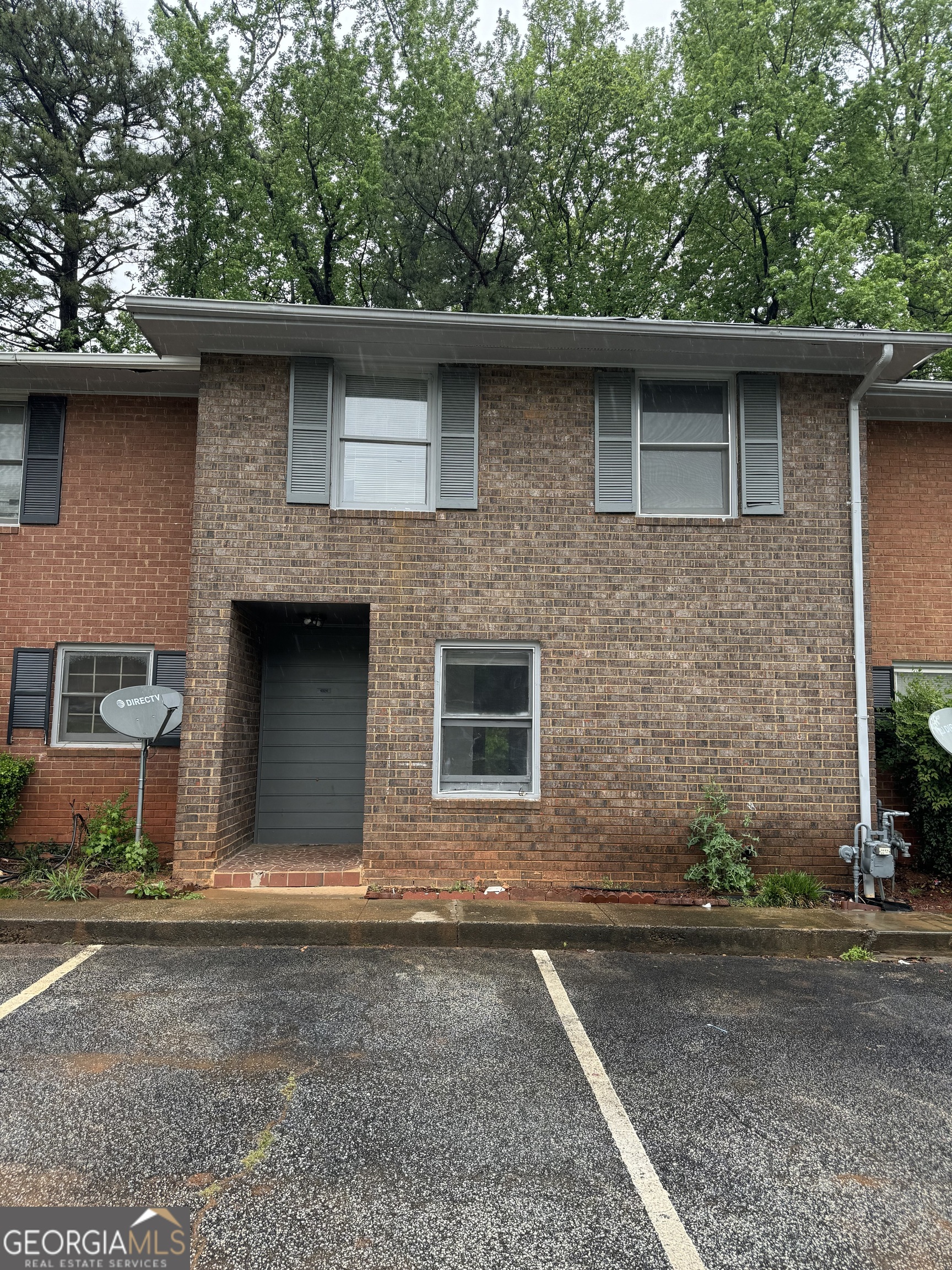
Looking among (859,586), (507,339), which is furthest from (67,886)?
(859,586)

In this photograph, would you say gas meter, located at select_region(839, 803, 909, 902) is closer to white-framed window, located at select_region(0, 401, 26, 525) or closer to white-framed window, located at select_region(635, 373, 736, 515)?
white-framed window, located at select_region(635, 373, 736, 515)

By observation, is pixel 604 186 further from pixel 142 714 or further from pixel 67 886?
pixel 67 886

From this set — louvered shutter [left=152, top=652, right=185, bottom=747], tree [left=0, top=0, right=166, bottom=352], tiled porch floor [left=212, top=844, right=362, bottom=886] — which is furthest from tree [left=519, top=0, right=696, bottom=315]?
tiled porch floor [left=212, top=844, right=362, bottom=886]

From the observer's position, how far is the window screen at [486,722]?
278 inches

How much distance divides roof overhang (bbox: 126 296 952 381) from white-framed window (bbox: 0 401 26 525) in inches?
83.3

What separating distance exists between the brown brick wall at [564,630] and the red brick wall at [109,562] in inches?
44.7

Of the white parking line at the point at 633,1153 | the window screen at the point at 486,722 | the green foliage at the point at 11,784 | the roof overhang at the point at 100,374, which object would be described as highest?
the roof overhang at the point at 100,374

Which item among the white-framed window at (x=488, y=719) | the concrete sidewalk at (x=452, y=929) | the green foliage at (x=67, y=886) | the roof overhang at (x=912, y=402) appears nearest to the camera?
the concrete sidewalk at (x=452, y=929)

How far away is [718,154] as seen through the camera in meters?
14.4

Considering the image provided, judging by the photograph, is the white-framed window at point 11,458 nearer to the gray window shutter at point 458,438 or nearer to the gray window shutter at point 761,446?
the gray window shutter at point 458,438

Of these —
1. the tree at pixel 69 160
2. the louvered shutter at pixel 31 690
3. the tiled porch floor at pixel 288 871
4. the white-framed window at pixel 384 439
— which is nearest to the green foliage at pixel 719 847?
the tiled porch floor at pixel 288 871

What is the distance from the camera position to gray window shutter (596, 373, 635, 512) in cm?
719

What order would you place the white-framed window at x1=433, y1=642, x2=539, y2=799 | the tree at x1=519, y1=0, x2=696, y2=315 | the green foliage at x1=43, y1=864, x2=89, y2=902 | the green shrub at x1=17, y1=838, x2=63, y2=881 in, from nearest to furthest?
the green foliage at x1=43, y1=864, x2=89, y2=902, the green shrub at x1=17, y1=838, x2=63, y2=881, the white-framed window at x1=433, y1=642, x2=539, y2=799, the tree at x1=519, y1=0, x2=696, y2=315

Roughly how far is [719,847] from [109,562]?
6.82 metres
